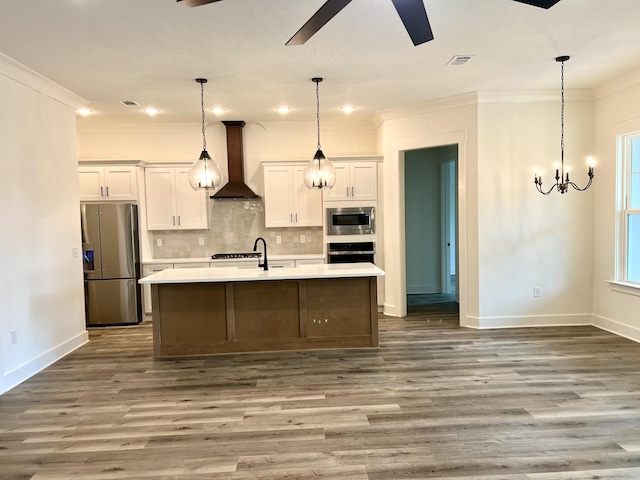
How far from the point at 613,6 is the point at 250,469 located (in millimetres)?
3970

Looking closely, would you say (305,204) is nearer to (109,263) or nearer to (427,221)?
(427,221)

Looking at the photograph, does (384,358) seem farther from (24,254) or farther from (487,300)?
(24,254)

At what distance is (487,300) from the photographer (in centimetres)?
508

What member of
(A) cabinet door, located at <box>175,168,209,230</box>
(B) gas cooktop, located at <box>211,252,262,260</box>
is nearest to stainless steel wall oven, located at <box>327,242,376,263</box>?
(B) gas cooktop, located at <box>211,252,262,260</box>

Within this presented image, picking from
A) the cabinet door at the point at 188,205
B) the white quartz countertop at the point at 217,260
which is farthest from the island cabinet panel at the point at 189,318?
the cabinet door at the point at 188,205

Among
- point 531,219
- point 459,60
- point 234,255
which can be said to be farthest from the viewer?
point 234,255

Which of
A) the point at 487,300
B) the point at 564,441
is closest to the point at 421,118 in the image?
the point at 487,300

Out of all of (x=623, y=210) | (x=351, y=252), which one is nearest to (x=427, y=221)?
(x=351, y=252)

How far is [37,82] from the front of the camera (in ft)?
13.3

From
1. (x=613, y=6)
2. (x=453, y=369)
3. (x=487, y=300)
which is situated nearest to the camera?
(x=613, y=6)

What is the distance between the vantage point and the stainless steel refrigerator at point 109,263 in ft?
18.2

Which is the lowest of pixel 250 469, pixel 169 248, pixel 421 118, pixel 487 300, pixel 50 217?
pixel 250 469

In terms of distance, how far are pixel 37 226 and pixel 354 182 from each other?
3.95 meters

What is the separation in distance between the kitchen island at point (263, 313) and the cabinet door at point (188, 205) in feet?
6.24
